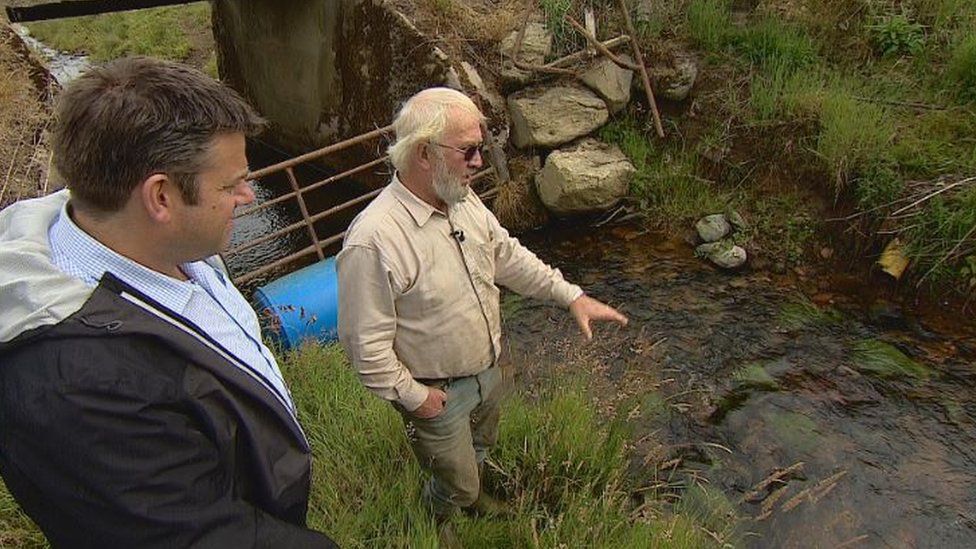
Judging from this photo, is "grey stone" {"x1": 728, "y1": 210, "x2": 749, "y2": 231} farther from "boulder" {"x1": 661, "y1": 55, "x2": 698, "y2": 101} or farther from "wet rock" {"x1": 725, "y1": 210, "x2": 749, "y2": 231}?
"boulder" {"x1": 661, "y1": 55, "x2": 698, "y2": 101}

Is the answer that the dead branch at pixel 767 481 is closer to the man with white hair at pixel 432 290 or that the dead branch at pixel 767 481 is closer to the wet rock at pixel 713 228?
the man with white hair at pixel 432 290

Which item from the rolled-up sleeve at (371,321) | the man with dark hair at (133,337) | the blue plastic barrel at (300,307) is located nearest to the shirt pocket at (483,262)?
the rolled-up sleeve at (371,321)

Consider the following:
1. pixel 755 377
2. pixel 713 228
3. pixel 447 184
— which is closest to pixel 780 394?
pixel 755 377

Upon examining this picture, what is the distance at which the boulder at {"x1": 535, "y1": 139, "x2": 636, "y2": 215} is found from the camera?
6137 mm

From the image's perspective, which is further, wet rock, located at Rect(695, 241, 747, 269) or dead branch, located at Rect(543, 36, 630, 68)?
dead branch, located at Rect(543, 36, 630, 68)

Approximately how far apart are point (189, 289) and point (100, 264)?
170 millimetres

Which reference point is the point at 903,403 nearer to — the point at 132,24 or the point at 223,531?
the point at 223,531

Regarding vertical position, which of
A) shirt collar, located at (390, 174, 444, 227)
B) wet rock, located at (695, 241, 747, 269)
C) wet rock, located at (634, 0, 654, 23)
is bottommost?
wet rock, located at (695, 241, 747, 269)

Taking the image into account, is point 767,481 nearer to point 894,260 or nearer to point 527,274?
point 527,274

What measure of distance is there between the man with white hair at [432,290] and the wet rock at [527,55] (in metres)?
4.49

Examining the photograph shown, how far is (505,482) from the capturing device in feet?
9.81

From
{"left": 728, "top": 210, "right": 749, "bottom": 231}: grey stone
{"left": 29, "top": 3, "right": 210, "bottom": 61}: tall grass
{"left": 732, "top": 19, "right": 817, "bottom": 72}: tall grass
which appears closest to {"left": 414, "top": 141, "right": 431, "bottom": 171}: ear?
{"left": 728, "top": 210, "right": 749, "bottom": 231}: grey stone

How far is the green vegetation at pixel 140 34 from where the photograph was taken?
16547 mm

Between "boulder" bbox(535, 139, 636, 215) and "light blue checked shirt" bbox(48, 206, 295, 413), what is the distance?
4.88 metres
